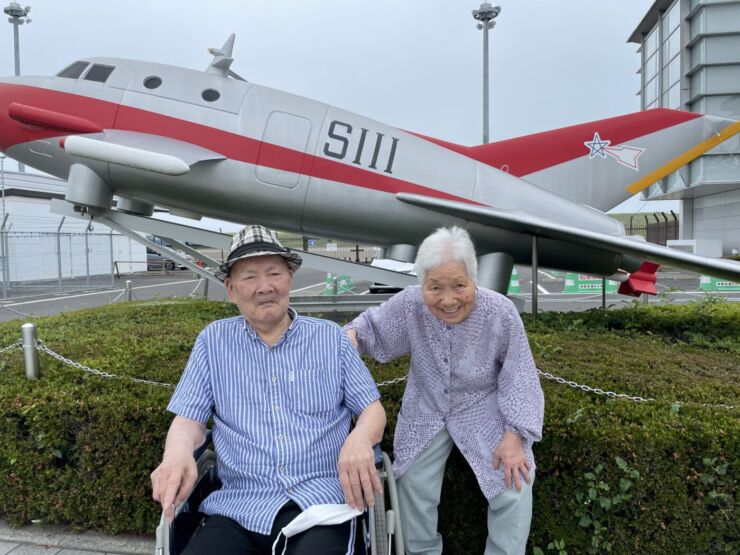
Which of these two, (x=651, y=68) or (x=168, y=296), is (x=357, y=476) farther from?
(x=651, y=68)

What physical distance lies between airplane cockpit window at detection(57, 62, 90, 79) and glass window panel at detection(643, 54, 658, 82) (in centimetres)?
3273

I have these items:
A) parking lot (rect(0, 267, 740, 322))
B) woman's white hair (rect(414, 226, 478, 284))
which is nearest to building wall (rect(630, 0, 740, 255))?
parking lot (rect(0, 267, 740, 322))

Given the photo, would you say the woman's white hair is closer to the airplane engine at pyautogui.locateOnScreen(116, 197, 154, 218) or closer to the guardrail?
the guardrail

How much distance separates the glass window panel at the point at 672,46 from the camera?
26.2 meters

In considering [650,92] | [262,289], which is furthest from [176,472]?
[650,92]

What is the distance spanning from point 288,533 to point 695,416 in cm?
212

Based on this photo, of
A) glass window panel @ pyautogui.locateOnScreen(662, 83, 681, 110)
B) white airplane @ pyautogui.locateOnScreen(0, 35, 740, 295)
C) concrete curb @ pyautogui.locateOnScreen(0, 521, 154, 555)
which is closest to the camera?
concrete curb @ pyautogui.locateOnScreen(0, 521, 154, 555)

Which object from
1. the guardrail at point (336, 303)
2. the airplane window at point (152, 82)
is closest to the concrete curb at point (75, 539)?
the guardrail at point (336, 303)

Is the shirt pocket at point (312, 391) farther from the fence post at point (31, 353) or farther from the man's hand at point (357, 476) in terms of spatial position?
the fence post at point (31, 353)

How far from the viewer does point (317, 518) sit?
179cm

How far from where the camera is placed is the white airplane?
512 cm

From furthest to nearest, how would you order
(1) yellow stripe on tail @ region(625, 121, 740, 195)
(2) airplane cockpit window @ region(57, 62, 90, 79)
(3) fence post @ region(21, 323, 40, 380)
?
(1) yellow stripe on tail @ region(625, 121, 740, 195) < (2) airplane cockpit window @ region(57, 62, 90, 79) < (3) fence post @ region(21, 323, 40, 380)

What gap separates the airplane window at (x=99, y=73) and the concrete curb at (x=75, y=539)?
4.32 meters

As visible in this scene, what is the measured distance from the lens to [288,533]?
69.9 inches
